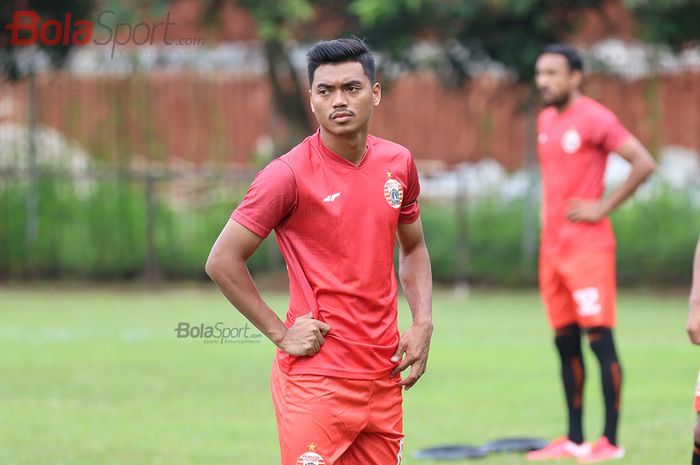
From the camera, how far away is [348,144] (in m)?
5.23

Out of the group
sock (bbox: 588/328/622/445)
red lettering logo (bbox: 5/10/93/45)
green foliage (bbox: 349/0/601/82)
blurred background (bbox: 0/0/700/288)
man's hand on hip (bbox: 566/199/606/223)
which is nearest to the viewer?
sock (bbox: 588/328/622/445)

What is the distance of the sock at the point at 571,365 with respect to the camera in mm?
8844

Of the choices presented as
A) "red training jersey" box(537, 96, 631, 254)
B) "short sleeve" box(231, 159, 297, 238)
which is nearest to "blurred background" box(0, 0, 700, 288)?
"red training jersey" box(537, 96, 631, 254)

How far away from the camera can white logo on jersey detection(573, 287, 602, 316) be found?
28.8 ft

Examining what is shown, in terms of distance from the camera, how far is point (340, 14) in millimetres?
21516

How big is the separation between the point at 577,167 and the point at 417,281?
3670 mm

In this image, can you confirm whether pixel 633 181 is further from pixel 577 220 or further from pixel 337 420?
pixel 337 420

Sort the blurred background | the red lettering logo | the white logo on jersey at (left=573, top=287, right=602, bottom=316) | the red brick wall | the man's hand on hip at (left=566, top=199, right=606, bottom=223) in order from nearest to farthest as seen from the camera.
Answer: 1. the white logo on jersey at (left=573, top=287, right=602, bottom=316)
2. the man's hand on hip at (left=566, top=199, right=606, bottom=223)
3. the blurred background
4. the red lettering logo
5. the red brick wall

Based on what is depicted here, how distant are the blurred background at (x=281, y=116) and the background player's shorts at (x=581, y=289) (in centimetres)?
1110

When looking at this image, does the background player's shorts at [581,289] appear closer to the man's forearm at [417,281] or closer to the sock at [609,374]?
the sock at [609,374]

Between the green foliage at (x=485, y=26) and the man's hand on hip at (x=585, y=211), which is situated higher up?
the green foliage at (x=485, y=26)

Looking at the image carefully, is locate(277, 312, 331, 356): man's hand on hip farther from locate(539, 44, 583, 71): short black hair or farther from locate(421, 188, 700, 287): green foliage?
locate(421, 188, 700, 287): green foliage

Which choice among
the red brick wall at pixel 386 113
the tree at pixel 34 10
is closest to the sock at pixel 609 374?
the red brick wall at pixel 386 113

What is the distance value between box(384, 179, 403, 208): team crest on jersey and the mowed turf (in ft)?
11.4
